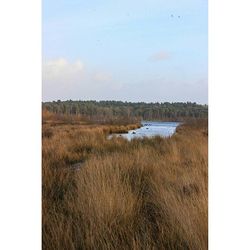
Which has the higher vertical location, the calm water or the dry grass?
the calm water

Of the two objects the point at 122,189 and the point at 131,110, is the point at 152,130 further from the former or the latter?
the point at 122,189

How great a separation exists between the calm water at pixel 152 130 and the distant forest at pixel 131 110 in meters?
0.03

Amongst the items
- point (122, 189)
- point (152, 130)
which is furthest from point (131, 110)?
point (122, 189)

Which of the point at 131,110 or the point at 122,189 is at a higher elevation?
the point at 131,110

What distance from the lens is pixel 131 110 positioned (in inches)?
77.2

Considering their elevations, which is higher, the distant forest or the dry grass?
the distant forest

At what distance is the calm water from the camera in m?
1.98

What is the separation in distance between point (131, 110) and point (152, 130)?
0.13m

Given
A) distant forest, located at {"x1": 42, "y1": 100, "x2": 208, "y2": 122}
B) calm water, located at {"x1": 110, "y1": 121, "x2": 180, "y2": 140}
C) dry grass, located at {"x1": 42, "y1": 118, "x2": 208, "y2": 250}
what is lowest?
dry grass, located at {"x1": 42, "y1": 118, "x2": 208, "y2": 250}

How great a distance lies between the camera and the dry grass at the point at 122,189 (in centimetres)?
190

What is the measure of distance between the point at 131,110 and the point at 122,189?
1.15ft

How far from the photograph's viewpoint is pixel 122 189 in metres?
2.00

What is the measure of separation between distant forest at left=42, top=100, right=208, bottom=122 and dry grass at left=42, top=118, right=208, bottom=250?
0.05 m
